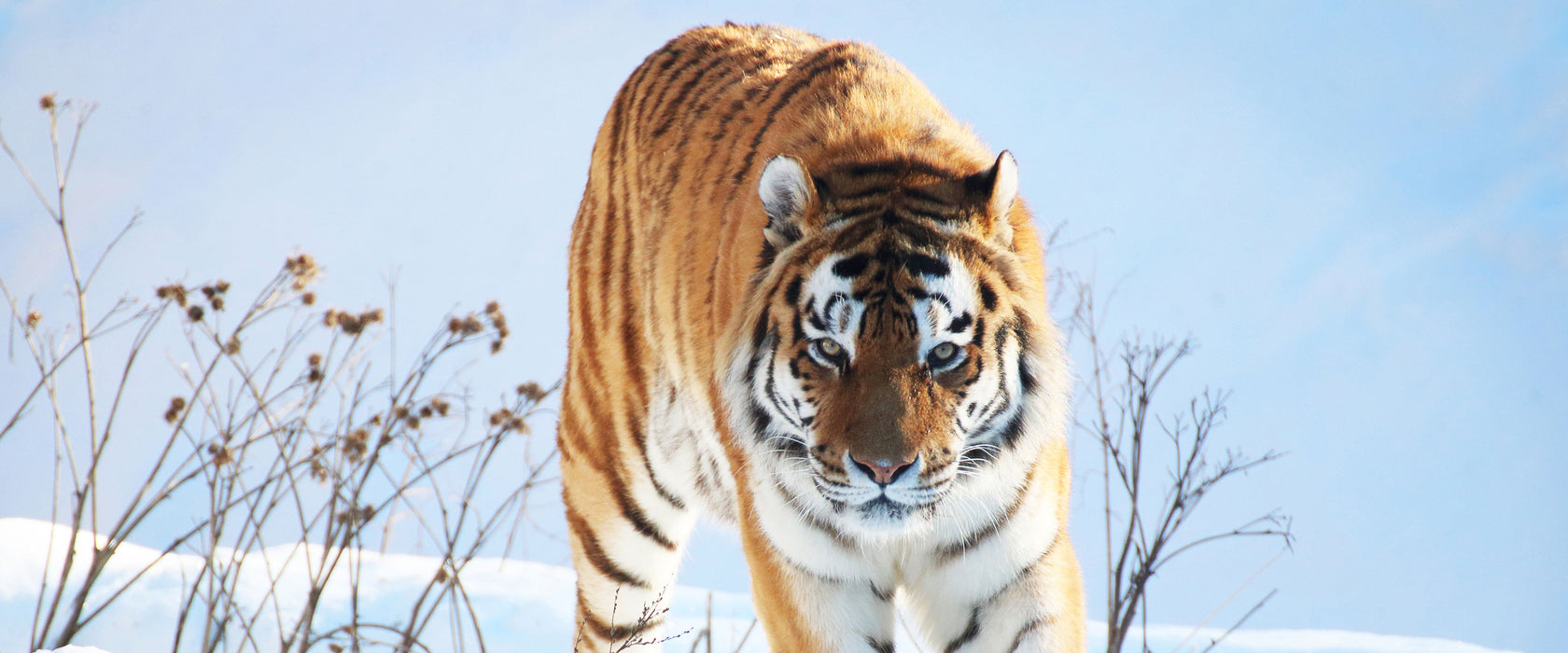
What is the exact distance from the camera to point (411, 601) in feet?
15.7

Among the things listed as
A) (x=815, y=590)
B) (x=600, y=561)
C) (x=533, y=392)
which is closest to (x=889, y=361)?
(x=815, y=590)

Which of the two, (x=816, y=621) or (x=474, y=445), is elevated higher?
(x=474, y=445)

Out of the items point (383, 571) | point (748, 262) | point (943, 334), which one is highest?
point (748, 262)

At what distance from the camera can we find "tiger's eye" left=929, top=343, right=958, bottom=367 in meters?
2.06

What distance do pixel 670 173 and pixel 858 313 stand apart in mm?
1186

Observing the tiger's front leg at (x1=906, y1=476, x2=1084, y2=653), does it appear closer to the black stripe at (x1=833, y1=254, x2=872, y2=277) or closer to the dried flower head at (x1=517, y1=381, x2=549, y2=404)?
the black stripe at (x1=833, y1=254, x2=872, y2=277)

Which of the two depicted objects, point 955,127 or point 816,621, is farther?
point 955,127

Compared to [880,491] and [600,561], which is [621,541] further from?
[880,491]

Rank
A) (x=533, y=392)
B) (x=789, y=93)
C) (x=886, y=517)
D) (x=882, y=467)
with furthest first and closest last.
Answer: (x=789, y=93), (x=533, y=392), (x=886, y=517), (x=882, y=467)

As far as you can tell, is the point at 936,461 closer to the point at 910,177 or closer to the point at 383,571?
the point at 910,177

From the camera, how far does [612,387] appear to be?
3199mm

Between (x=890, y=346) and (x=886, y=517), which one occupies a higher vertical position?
(x=890, y=346)

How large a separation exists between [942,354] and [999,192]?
1.19ft

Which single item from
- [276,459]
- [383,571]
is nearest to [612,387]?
[276,459]
